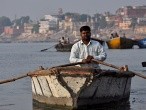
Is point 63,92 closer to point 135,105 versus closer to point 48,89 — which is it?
point 48,89

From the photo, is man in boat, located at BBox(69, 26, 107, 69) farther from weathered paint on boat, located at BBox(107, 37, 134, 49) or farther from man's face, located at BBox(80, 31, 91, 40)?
weathered paint on boat, located at BBox(107, 37, 134, 49)

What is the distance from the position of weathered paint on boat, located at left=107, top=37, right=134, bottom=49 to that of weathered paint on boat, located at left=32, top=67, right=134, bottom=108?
56949 millimetres

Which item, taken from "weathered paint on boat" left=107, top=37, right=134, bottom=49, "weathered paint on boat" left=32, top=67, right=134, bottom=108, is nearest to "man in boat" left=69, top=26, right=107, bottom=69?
"weathered paint on boat" left=32, top=67, right=134, bottom=108

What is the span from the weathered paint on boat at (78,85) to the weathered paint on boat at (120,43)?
56949 mm

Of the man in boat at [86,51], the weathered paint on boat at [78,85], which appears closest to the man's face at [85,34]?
the man in boat at [86,51]

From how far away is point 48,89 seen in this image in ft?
56.6

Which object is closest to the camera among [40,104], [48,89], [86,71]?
[86,71]

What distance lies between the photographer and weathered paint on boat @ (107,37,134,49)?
75.6 meters

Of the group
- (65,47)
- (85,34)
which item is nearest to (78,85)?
(85,34)

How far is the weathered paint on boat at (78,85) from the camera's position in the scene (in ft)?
53.3

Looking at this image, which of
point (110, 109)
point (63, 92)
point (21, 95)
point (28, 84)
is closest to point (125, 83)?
point (110, 109)

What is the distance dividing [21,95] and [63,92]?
21.5 feet

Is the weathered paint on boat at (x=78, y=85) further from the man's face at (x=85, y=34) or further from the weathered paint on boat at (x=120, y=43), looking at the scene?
the weathered paint on boat at (x=120, y=43)

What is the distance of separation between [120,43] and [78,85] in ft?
198
